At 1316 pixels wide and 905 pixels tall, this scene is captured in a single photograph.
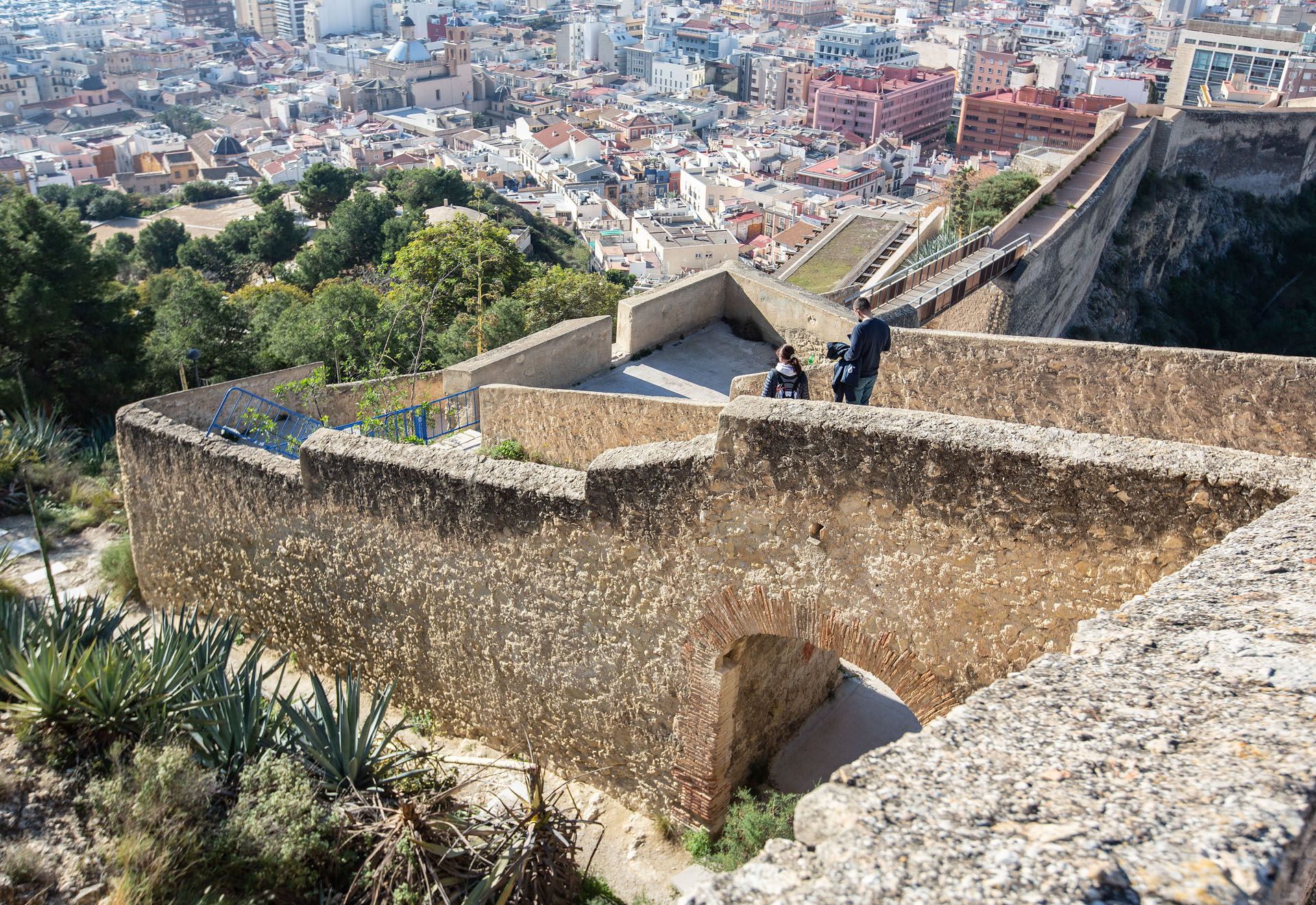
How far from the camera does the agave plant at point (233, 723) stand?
4918 millimetres

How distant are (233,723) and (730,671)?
225 cm

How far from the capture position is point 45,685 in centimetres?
498

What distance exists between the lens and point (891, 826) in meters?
2.42

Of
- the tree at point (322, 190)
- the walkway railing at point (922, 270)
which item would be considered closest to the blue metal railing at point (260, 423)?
the walkway railing at point (922, 270)

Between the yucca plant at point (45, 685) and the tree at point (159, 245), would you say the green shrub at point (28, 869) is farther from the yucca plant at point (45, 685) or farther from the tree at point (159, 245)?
the tree at point (159, 245)

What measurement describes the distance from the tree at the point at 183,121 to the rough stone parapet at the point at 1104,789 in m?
123

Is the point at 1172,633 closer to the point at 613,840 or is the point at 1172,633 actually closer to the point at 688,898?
the point at 688,898

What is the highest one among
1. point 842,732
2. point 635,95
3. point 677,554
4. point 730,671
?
point 677,554

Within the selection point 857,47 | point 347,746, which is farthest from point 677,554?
point 857,47

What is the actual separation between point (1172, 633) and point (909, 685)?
1572 millimetres

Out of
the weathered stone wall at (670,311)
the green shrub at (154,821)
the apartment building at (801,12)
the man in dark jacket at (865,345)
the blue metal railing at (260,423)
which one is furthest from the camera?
the apartment building at (801,12)

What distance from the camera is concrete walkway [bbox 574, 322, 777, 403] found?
10.1 meters

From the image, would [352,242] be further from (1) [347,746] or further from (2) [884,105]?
(2) [884,105]

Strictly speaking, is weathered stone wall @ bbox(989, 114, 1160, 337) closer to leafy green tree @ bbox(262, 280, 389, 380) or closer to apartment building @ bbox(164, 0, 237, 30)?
leafy green tree @ bbox(262, 280, 389, 380)
